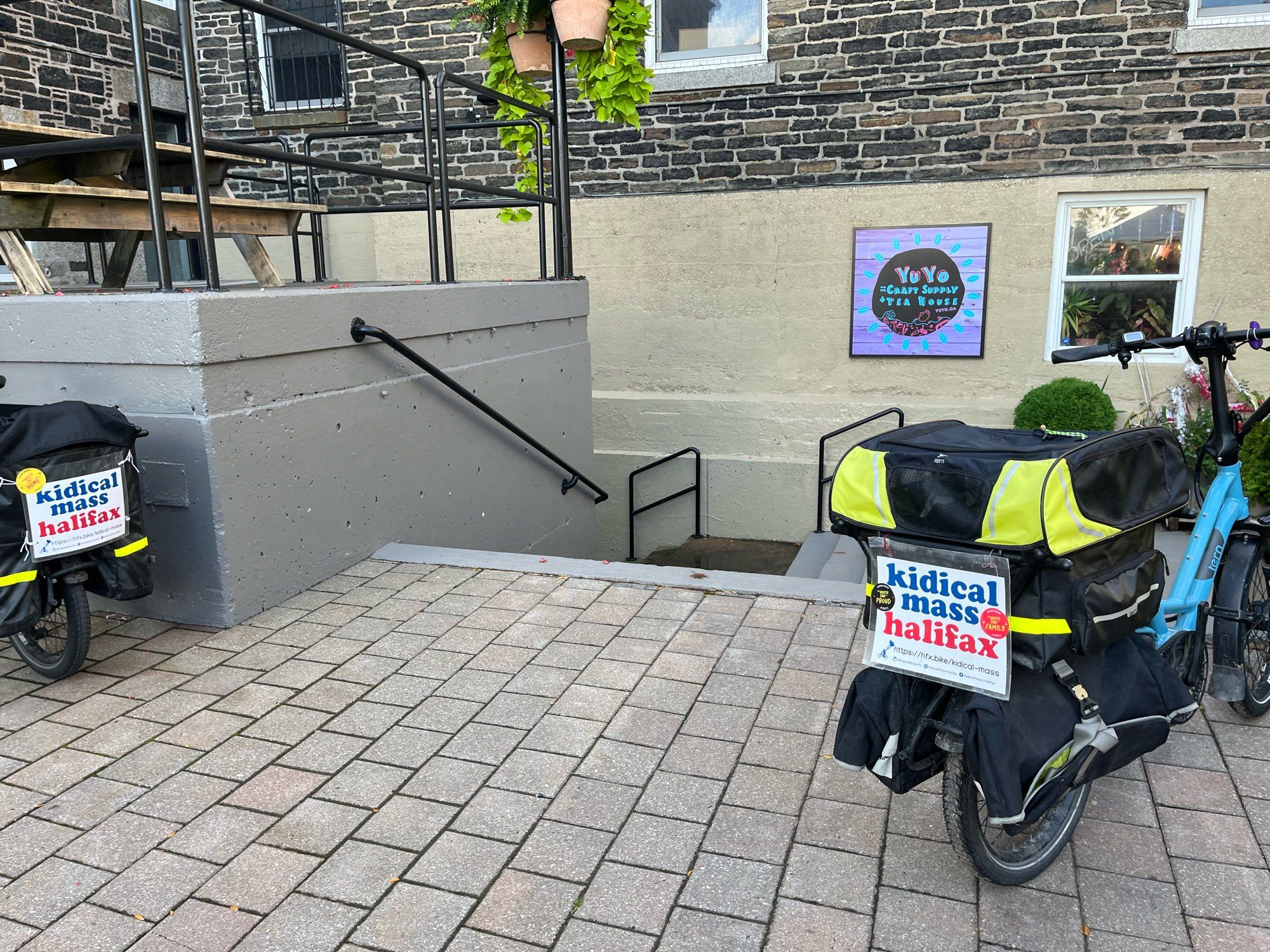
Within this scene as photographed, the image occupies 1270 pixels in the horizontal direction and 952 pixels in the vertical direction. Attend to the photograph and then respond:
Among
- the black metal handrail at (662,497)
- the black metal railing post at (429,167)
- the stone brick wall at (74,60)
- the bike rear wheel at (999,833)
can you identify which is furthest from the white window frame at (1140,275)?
the stone brick wall at (74,60)

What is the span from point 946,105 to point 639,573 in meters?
5.15

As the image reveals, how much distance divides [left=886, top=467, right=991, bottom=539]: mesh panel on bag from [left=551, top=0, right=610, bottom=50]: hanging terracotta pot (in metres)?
4.39

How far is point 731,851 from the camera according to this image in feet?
8.05

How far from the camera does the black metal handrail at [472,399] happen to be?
4.57 metres

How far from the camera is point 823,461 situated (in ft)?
26.4

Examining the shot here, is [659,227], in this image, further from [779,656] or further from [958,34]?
[779,656]

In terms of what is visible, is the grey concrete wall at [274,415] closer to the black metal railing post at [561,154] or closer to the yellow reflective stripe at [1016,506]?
the black metal railing post at [561,154]

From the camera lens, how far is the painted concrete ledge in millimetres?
4285

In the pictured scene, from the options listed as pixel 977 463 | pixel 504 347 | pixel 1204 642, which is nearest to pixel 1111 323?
pixel 504 347

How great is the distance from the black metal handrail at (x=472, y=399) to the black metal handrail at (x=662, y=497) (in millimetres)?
1256

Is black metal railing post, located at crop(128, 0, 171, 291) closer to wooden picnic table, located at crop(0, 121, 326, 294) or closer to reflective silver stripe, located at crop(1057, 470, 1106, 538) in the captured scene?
wooden picnic table, located at crop(0, 121, 326, 294)

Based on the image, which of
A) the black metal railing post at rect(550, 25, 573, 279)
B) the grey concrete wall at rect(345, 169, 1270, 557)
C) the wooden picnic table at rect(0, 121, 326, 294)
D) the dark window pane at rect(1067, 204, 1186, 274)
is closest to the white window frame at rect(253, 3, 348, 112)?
the grey concrete wall at rect(345, 169, 1270, 557)

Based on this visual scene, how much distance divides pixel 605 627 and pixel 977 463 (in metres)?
2.13

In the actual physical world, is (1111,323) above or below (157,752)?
above
